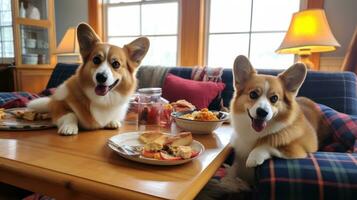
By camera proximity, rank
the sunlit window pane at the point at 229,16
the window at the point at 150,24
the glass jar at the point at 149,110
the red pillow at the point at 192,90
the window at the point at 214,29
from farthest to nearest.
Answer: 1. the window at the point at 150,24
2. the sunlit window pane at the point at 229,16
3. the window at the point at 214,29
4. the red pillow at the point at 192,90
5. the glass jar at the point at 149,110

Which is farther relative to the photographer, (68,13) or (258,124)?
(68,13)

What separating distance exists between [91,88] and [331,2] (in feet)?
7.79

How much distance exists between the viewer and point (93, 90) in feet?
3.44

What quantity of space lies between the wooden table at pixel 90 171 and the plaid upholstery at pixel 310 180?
0.17 metres

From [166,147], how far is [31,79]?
3.05m

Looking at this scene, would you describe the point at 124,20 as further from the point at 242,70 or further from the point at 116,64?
the point at 242,70

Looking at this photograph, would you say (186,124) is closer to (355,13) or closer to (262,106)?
(262,106)

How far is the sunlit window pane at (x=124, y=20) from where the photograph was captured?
11.2 feet

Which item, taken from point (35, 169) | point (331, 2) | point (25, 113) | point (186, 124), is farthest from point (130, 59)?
point (331, 2)

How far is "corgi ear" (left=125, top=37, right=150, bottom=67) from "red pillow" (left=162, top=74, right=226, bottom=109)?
0.64 meters

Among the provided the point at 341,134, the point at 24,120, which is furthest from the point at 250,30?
the point at 24,120

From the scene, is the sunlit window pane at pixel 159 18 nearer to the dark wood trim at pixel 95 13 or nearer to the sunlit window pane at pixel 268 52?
the dark wood trim at pixel 95 13

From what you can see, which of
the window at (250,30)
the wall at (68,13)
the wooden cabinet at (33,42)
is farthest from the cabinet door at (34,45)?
the window at (250,30)

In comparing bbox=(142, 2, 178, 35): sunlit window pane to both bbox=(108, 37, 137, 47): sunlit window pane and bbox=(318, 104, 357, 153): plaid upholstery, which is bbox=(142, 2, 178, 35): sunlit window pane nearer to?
bbox=(108, 37, 137, 47): sunlit window pane
